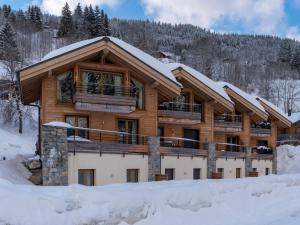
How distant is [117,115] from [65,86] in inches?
129

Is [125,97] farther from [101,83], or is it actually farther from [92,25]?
[92,25]

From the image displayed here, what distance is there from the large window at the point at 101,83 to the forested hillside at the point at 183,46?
48.4m

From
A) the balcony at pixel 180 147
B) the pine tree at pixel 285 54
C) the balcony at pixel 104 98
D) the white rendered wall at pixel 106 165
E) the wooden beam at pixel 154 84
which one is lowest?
the white rendered wall at pixel 106 165

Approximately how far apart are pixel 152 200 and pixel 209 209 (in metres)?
2.18

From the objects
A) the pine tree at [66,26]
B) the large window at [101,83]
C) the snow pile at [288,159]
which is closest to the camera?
the large window at [101,83]

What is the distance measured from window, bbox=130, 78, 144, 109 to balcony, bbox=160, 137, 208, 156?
9.42 feet

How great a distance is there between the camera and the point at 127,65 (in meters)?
21.9

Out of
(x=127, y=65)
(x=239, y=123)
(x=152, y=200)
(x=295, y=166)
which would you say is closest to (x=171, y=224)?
(x=152, y=200)

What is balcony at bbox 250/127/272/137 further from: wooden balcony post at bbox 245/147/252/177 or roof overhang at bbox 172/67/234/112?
roof overhang at bbox 172/67/234/112

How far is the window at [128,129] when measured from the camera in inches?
871

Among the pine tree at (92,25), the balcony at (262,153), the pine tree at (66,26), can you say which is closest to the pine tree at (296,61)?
the pine tree at (92,25)

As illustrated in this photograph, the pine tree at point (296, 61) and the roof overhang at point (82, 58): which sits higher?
the pine tree at point (296, 61)

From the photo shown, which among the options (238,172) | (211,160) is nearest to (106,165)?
(211,160)

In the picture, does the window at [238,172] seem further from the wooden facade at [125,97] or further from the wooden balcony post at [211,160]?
the wooden balcony post at [211,160]
